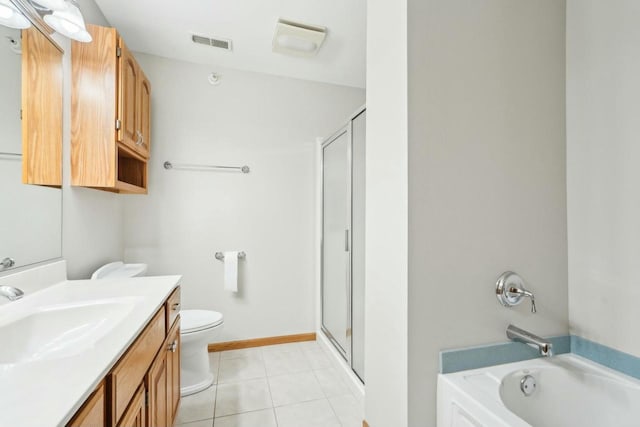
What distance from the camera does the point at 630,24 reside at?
1.08 metres

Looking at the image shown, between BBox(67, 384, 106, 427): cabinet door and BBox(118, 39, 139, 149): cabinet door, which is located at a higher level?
BBox(118, 39, 139, 149): cabinet door

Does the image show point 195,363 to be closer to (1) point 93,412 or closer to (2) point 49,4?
(1) point 93,412

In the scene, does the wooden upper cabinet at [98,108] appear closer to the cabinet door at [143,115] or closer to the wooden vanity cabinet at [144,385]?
the cabinet door at [143,115]

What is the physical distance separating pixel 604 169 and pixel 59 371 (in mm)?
1890

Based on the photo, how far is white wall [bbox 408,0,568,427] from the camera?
3.50 feet

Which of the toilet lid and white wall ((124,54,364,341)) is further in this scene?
white wall ((124,54,364,341))

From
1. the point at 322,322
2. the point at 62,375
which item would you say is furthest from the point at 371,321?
the point at 322,322

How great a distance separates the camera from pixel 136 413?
929 millimetres

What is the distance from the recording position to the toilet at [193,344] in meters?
1.83

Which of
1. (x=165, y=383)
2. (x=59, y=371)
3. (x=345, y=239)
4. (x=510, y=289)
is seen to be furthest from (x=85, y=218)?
(x=510, y=289)

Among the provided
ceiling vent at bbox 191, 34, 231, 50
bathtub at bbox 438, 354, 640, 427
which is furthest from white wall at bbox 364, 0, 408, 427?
ceiling vent at bbox 191, 34, 231, 50

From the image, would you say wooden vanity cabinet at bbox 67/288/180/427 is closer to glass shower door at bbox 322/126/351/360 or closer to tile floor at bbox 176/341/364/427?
tile floor at bbox 176/341/364/427

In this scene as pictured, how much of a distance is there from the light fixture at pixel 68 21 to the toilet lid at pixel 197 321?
5.48 feet

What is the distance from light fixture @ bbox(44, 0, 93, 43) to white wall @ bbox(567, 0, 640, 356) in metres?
2.25
